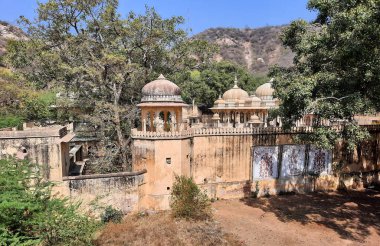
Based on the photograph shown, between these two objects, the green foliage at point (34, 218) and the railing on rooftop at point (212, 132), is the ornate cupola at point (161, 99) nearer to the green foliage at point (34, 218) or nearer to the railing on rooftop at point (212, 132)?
the railing on rooftop at point (212, 132)

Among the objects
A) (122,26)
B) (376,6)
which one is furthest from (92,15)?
(376,6)

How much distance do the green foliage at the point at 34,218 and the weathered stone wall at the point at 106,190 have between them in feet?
14.9

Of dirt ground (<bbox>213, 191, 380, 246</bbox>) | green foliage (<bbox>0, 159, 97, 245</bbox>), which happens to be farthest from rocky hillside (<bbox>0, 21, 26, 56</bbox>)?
green foliage (<bbox>0, 159, 97, 245</bbox>)

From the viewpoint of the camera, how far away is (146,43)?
17.8 m

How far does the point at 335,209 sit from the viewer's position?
46.8 feet

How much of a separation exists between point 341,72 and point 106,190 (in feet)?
36.9

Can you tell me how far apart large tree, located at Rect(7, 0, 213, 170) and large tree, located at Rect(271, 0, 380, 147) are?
8.62 metres

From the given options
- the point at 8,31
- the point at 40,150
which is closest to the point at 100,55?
Result: the point at 40,150

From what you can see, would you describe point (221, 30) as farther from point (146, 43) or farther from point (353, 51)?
point (353, 51)

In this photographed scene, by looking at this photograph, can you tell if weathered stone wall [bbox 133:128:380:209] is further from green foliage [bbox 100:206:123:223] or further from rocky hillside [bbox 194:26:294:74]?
rocky hillside [bbox 194:26:294:74]

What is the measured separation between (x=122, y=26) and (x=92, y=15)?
2.10m

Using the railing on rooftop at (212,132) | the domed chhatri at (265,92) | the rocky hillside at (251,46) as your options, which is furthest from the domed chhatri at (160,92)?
the rocky hillside at (251,46)

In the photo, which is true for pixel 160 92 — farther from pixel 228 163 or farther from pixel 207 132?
pixel 228 163

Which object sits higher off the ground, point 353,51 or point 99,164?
point 353,51
